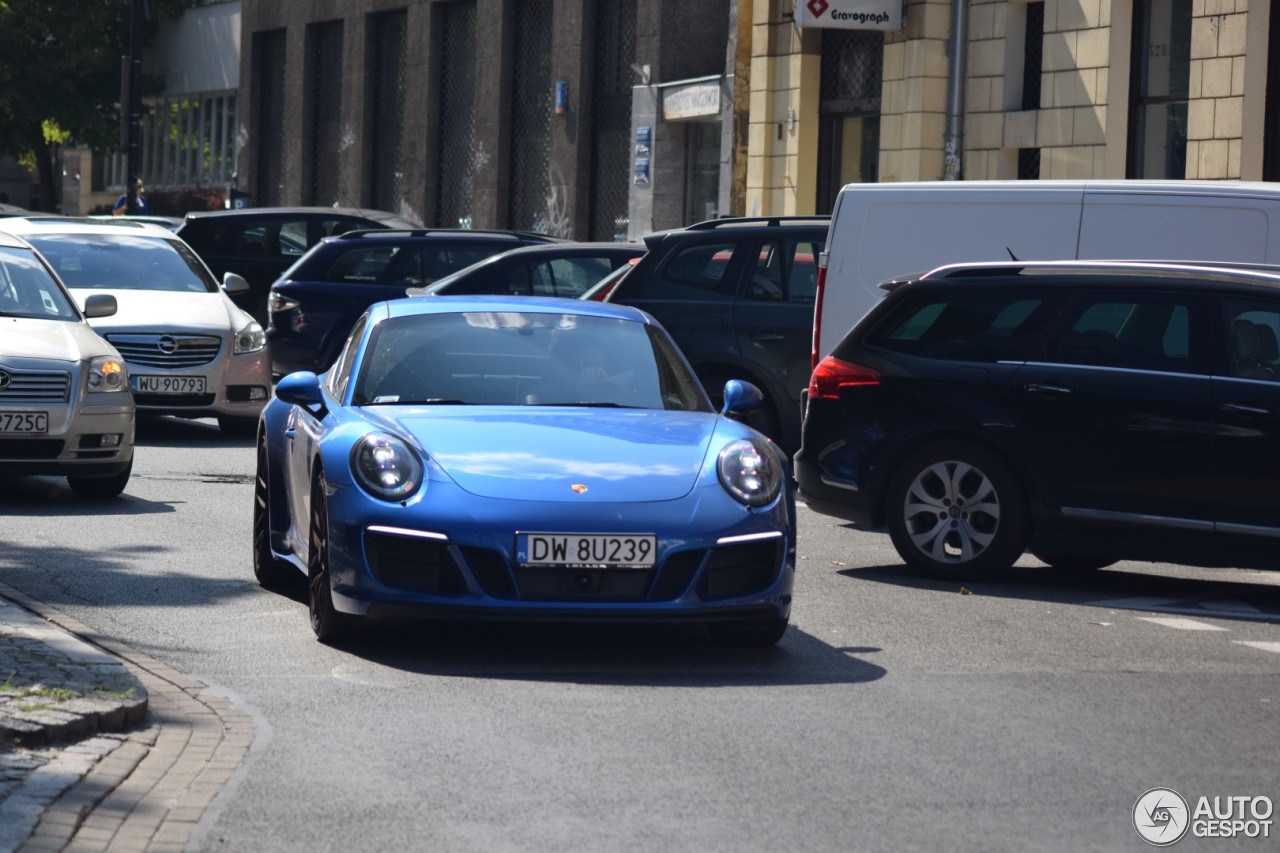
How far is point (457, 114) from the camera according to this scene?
41062 mm

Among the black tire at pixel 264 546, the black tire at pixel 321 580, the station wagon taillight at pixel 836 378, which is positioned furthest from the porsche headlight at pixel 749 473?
the station wagon taillight at pixel 836 378

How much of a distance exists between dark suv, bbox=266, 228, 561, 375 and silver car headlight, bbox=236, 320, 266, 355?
262 cm

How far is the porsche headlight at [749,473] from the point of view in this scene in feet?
27.2

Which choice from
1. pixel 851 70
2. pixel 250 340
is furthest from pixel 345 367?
pixel 851 70

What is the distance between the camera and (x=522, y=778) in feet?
20.4

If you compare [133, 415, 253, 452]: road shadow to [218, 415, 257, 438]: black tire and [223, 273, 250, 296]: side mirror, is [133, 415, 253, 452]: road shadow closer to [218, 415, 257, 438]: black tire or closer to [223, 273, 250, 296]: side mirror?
[218, 415, 257, 438]: black tire

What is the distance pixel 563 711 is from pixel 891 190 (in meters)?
7.36

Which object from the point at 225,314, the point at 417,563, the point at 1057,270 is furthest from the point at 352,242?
the point at 417,563

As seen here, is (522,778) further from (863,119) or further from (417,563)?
(863,119)

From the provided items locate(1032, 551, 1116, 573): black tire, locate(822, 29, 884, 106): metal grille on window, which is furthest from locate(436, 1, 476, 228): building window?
locate(1032, 551, 1116, 573): black tire

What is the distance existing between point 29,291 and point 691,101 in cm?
1827

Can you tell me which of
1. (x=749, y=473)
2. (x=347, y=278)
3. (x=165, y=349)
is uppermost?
(x=347, y=278)

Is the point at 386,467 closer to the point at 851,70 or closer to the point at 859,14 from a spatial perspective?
the point at 859,14

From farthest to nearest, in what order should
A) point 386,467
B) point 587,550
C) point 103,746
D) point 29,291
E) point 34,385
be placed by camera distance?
1. point 29,291
2. point 34,385
3. point 386,467
4. point 587,550
5. point 103,746
